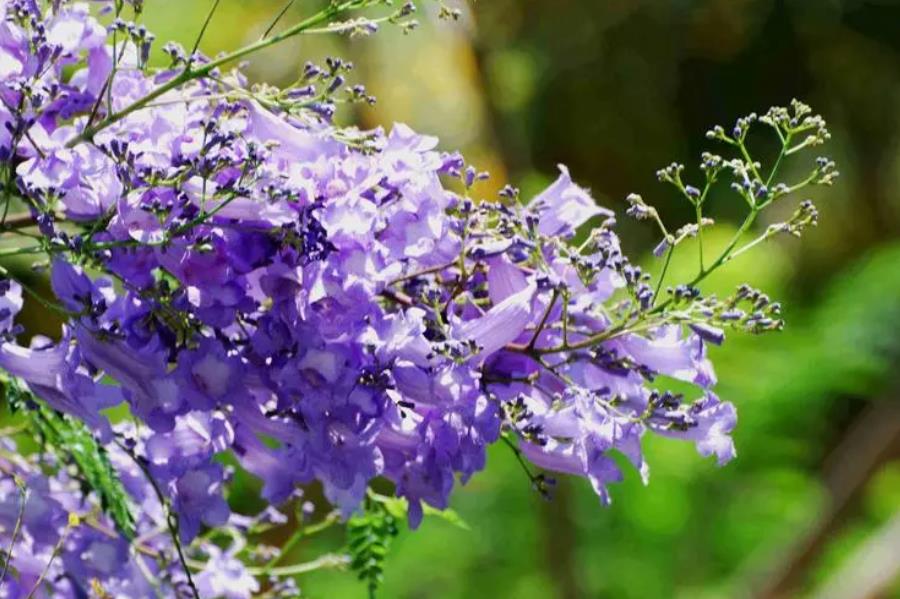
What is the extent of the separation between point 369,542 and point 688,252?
2.41m

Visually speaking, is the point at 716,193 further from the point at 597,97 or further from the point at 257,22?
the point at 257,22

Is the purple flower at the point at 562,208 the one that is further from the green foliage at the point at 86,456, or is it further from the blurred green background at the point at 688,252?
the green foliage at the point at 86,456

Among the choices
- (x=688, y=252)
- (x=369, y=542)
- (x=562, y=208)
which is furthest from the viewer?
(x=688, y=252)

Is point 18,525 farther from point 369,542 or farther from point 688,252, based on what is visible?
point 688,252

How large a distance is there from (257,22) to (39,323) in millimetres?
1216

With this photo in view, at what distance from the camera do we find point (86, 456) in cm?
73

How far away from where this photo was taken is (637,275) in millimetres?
590

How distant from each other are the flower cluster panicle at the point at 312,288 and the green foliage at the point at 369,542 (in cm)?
12

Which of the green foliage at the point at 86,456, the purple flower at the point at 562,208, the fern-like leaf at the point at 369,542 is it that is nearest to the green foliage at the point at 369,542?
the fern-like leaf at the point at 369,542

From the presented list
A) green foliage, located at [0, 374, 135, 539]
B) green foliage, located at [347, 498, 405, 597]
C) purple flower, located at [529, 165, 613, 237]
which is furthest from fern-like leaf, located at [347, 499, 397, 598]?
purple flower, located at [529, 165, 613, 237]

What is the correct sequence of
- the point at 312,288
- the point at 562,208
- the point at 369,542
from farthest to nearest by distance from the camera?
the point at 369,542 < the point at 562,208 < the point at 312,288

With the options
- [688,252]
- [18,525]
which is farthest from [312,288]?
[688,252]

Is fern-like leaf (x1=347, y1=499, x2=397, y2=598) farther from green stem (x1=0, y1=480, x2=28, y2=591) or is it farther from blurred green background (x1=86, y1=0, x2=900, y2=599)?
blurred green background (x1=86, y1=0, x2=900, y2=599)

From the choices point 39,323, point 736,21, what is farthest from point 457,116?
point 39,323
